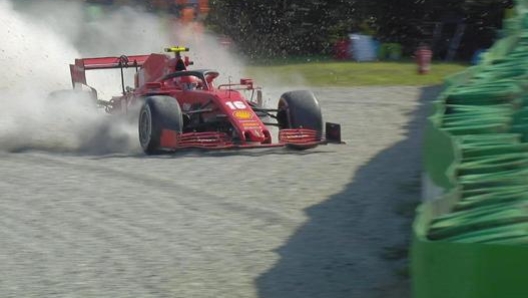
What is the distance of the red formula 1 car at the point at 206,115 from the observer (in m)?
11.5

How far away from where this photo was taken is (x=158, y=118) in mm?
11352

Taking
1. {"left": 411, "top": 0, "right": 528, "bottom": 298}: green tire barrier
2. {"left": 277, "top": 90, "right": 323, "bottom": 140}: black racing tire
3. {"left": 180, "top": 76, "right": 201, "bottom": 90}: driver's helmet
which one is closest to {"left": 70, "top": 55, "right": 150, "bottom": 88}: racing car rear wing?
{"left": 180, "top": 76, "right": 201, "bottom": 90}: driver's helmet

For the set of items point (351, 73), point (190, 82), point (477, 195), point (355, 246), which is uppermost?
point (477, 195)

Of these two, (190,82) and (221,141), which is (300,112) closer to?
(221,141)

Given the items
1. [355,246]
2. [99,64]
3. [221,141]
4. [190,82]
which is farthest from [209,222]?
[99,64]

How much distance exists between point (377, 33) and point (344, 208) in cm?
2038

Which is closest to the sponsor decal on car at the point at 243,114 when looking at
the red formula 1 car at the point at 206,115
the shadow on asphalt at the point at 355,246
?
the red formula 1 car at the point at 206,115

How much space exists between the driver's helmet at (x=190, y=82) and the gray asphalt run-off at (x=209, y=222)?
111 centimetres

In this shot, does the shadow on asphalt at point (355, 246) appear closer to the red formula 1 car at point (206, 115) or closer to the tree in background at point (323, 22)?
the red formula 1 car at point (206, 115)

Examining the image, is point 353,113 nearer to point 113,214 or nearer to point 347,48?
point 113,214

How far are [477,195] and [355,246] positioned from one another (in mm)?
2632

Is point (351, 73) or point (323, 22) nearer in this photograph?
point (351, 73)

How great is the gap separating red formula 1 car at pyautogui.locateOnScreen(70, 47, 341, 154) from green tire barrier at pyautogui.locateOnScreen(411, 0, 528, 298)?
4.28 m

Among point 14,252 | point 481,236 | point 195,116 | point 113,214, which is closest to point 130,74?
point 195,116
